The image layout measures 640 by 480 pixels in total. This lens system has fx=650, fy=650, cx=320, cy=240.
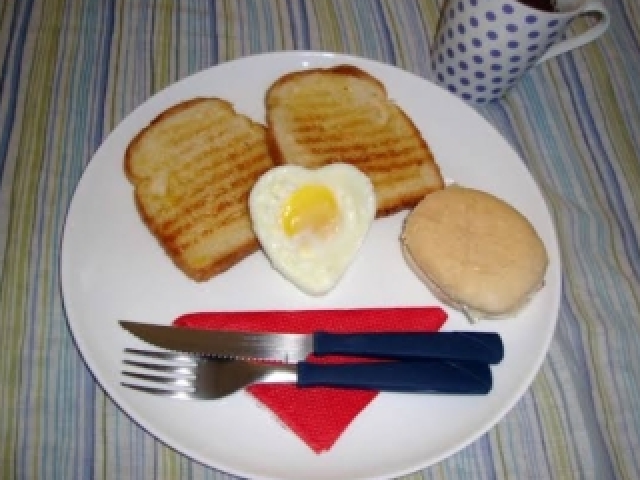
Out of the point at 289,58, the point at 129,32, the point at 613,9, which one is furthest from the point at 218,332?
the point at 613,9

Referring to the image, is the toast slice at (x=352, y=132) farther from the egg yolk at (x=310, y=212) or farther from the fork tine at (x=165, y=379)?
the fork tine at (x=165, y=379)

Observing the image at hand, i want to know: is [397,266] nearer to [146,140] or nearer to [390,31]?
[146,140]

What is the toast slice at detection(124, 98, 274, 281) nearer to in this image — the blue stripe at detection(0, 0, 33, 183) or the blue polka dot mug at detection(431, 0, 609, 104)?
the blue stripe at detection(0, 0, 33, 183)

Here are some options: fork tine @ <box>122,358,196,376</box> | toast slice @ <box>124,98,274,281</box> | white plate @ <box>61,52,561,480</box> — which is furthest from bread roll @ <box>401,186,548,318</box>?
fork tine @ <box>122,358,196,376</box>

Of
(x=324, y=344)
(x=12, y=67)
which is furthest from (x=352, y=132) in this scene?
(x=12, y=67)

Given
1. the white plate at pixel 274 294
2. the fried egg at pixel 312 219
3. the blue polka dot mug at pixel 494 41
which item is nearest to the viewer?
the white plate at pixel 274 294

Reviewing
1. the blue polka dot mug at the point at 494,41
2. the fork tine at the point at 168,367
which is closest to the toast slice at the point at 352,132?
the blue polka dot mug at the point at 494,41

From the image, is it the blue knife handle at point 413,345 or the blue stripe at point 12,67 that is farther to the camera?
the blue stripe at point 12,67
